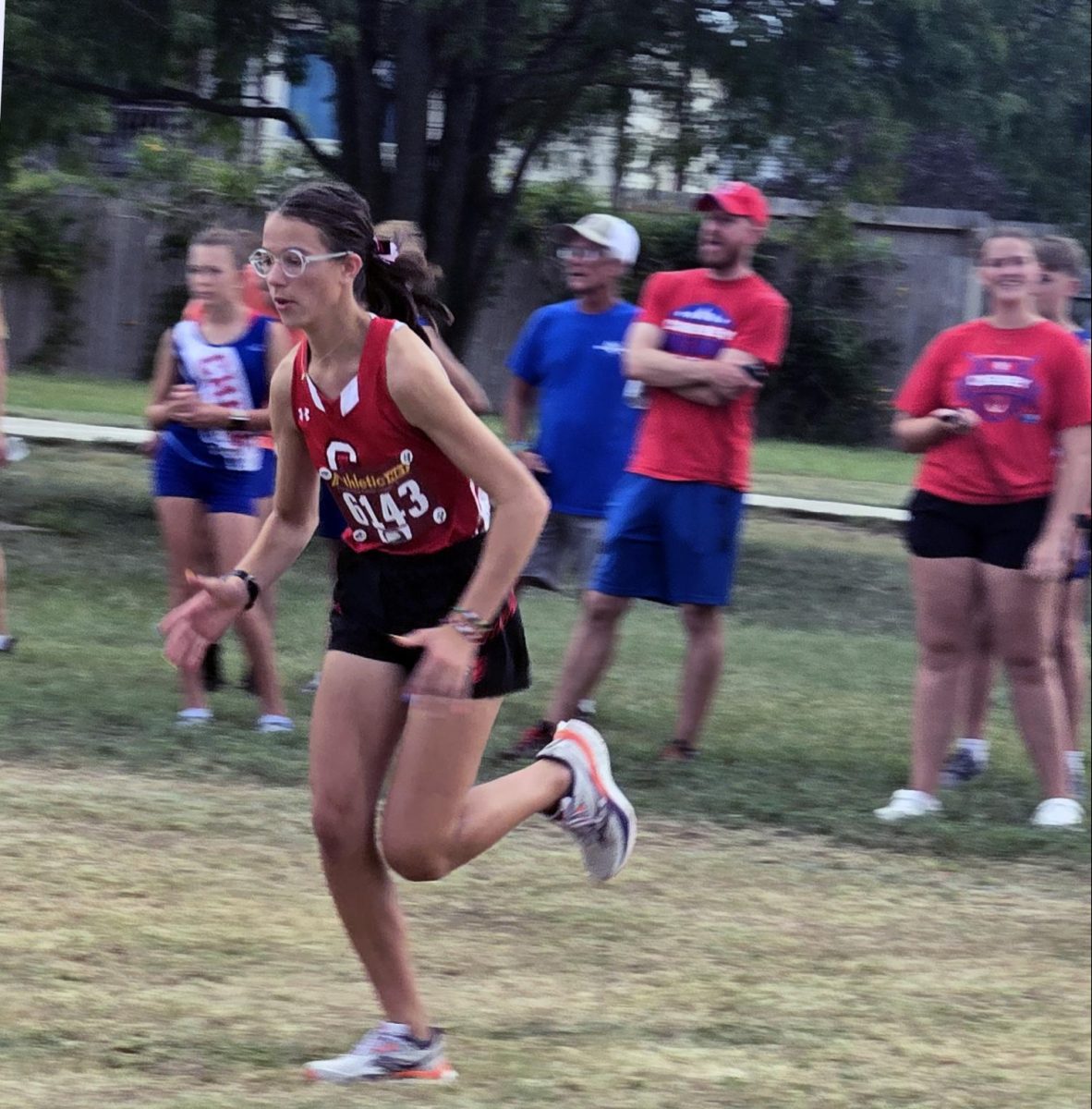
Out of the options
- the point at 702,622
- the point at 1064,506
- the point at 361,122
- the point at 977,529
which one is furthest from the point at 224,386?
the point at 361,122

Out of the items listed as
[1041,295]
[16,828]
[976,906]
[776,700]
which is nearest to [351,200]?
[16,828]

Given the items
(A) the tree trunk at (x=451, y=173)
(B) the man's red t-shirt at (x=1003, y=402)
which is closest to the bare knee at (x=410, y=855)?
(B) the man's red t-shirt at (x=1003, y=402)

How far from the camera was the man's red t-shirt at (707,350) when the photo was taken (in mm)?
6645

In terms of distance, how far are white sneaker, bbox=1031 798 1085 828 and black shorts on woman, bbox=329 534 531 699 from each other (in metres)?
3.30

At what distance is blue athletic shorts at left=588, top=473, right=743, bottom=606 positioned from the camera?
21.8 feet

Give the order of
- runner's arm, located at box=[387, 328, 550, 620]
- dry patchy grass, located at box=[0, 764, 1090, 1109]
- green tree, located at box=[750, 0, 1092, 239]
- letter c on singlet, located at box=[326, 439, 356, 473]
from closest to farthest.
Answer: runner's arm, located at box=[387, 328, 550, 620] → letter c on singlet, located at box=[326, 439, 356, 473] → dry patchy grass, located at box=[0, 764, 1090, 1109] → green tree, located at box=[750, 0, 1092, 239]

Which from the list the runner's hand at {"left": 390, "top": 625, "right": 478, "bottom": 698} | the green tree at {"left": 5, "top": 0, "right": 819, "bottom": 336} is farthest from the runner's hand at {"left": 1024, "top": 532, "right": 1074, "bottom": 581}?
the green tree at {"left": 5, "top": 0, "right": 819, "bottom": 336}

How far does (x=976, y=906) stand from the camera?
219 inches

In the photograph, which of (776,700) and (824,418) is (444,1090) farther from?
(824,418)

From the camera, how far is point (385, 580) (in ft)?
12.3

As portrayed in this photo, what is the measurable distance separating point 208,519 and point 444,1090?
3355mm

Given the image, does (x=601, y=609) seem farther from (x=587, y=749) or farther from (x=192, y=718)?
(x=587, y=749)

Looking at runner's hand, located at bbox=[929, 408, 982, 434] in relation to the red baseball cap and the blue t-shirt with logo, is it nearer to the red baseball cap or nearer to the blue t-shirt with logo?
the red baseball cap

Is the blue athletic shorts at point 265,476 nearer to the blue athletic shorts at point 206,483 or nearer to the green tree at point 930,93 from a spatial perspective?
the blue athletic shorts at point 206,483
